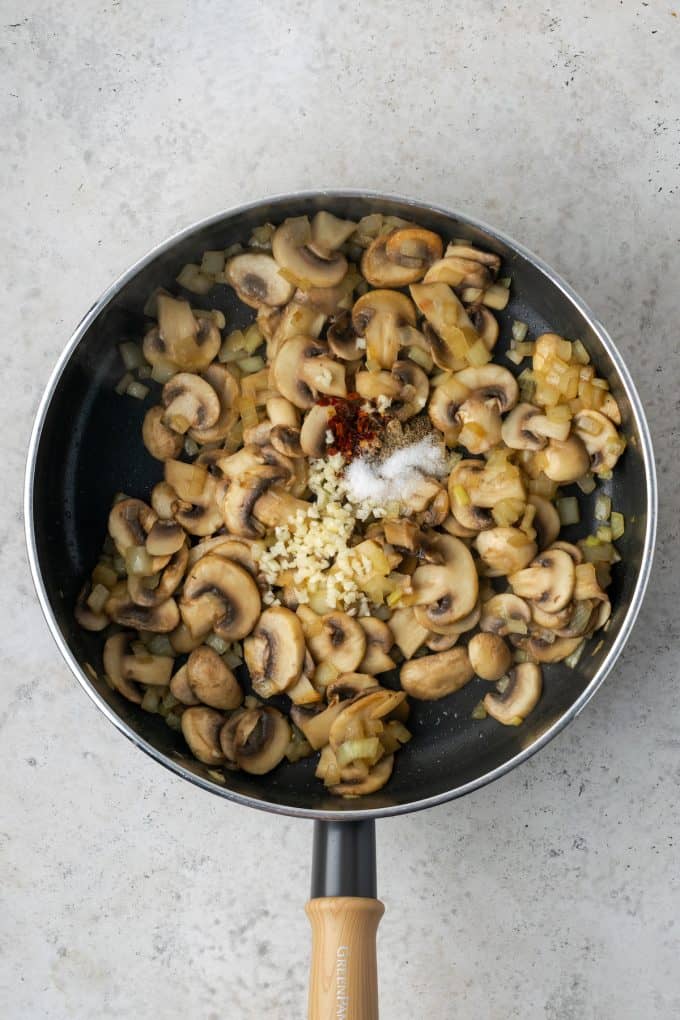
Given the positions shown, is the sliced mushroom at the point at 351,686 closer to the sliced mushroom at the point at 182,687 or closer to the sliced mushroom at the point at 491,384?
the sliced mushroom at the point at 182,687

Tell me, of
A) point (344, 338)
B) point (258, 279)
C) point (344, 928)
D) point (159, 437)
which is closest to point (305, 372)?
point (344, 338)

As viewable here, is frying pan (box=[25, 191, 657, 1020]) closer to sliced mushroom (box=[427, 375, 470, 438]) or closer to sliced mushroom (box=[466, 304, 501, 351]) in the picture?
sliced mushroom (box=[466, 304, 501, 351])

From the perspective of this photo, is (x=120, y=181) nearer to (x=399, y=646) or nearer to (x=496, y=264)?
(x=496, y=264)

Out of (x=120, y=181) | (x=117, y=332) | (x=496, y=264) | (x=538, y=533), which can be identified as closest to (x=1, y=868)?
(x=117, y=332)

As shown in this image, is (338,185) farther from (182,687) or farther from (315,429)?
(182,687)

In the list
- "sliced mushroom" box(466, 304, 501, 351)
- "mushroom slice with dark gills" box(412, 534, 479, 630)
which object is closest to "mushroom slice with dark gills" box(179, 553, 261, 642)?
"mushroom slice with dark gills" box(412, 534, 479, 630)

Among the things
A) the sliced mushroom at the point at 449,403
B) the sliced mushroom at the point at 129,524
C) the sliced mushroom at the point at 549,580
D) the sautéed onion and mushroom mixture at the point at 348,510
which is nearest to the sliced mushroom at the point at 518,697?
the sautéed onion and mushroom mixture at the point at 348,510

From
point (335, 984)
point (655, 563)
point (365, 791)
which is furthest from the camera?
point (655, 563)
